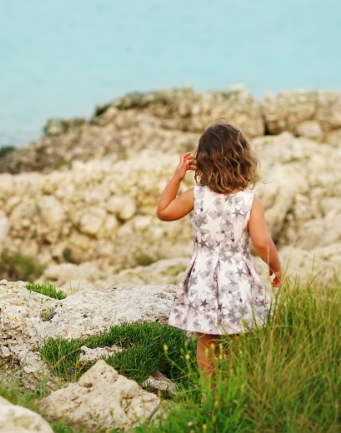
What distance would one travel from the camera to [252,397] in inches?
120

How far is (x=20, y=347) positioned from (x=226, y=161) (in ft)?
8.85

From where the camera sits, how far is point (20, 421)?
2.88 metres

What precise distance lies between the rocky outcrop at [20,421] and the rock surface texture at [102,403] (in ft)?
1.02

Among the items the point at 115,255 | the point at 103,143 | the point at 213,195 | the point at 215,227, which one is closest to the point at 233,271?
the point at 215,227

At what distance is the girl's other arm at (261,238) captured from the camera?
3.82 m

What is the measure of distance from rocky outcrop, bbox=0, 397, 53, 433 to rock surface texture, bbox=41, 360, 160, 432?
1.02ft

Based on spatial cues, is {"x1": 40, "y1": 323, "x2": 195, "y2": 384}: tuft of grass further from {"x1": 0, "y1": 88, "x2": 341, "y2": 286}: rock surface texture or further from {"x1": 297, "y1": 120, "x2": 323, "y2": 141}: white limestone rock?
{"x1": 297, "y1": 120, "x2": 323, "y2": 141}: white limestone rock

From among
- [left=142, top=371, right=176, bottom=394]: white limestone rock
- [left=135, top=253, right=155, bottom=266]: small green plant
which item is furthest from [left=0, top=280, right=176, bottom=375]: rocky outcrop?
[left=135, top=253, right=155, bottom=266]: small green plant

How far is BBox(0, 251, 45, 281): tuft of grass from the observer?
13.4 metres

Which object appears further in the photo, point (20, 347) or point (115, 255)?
point (115, 255)

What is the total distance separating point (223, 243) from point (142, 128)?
1496 centimetres

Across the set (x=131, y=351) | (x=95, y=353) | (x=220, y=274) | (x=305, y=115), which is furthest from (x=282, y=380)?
(x=305, y=115)

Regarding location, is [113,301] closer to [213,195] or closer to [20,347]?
[20,347]

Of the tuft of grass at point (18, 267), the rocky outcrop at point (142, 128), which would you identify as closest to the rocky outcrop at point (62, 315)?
the tuft of grass at point (18, 267)
